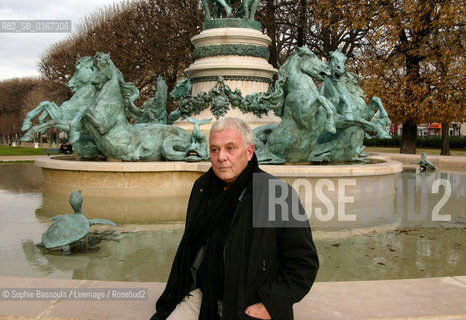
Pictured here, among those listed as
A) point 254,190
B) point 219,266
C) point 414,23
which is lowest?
point 219,266

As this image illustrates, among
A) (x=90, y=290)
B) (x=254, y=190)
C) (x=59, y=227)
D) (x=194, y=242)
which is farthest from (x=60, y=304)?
(x=59, y=227)

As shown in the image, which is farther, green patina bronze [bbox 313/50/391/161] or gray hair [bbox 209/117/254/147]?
green patina bronze [bbox 313/50/391/161]

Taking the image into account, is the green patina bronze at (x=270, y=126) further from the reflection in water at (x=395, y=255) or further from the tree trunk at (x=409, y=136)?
the tree trunk at (x=409, y=136)

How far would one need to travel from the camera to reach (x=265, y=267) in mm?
2156

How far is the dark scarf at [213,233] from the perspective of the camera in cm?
226

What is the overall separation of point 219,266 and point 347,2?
779 inches

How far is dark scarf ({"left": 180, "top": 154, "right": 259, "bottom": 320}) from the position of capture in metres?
2.26

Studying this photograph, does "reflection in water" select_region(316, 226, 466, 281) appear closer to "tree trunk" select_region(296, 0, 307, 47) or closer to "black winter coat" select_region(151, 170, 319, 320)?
"black winter coat" select_region(151, 170, 319, 320)

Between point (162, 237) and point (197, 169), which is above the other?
point (197, 169)

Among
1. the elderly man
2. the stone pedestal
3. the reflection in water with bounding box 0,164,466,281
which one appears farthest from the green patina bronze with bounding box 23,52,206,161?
the elderly man

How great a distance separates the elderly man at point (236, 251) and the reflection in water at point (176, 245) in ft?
4.71

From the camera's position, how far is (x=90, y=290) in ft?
9.22

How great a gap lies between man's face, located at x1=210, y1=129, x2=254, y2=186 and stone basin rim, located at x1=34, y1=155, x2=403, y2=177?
4.55m

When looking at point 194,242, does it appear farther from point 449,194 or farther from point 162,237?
point 449,194
